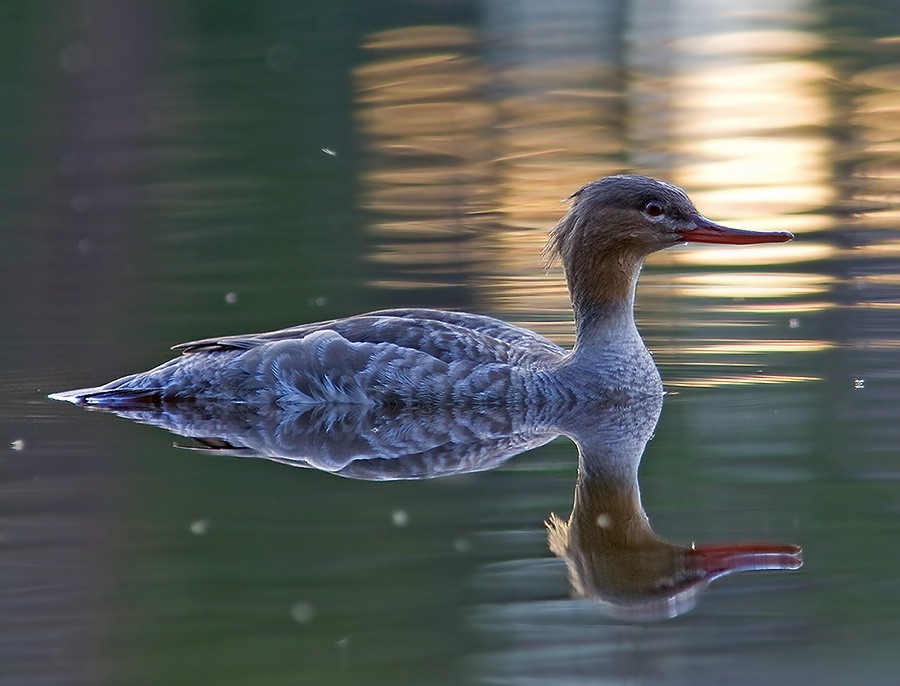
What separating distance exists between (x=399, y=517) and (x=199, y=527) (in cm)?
81

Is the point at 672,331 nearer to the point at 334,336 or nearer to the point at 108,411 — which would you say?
the point at 334,336

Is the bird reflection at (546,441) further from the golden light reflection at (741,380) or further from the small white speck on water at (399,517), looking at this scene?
the small white speck on water at (399,517)

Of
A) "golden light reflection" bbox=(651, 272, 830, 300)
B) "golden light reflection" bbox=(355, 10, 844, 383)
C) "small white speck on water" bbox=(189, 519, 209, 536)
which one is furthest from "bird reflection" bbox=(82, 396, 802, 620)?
"golden light reflection" bbox=(651, 272, 830, 300)

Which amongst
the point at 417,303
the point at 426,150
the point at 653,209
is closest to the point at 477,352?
the point at 653,209

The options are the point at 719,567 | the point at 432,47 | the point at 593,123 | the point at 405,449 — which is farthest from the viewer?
the point at 432,47

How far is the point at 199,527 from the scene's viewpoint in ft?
20.4

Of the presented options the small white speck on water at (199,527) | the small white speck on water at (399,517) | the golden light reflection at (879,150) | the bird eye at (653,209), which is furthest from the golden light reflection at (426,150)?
the small white speck on water at (199,527)

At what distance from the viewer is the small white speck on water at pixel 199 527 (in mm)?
6148

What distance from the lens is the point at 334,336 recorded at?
27.7ft

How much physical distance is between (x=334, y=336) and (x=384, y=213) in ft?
19.7

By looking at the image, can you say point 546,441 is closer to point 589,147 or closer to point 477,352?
point 477,352

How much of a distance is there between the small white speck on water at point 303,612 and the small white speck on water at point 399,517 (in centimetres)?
95

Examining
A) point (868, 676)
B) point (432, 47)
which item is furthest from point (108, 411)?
point (432, 47)

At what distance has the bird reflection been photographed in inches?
219
